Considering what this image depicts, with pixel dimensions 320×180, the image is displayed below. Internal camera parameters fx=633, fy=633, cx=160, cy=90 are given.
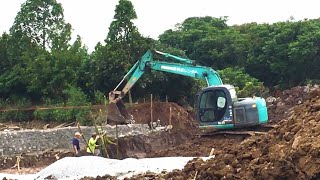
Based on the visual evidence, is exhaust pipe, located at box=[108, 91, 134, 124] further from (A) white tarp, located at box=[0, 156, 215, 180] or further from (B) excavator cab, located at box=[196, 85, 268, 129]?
(A) white tarp, located at box=[0, 156, 215, 180]

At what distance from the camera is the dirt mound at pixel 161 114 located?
27.3 m

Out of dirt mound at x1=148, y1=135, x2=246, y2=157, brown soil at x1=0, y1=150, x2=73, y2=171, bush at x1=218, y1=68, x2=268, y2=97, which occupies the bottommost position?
brown soil at x1=0, y1=150, x2=73, y2=171

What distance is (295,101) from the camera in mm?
31703

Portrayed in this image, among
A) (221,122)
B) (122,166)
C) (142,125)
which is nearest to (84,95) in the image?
(142,125)

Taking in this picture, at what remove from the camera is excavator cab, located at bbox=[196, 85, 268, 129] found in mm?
19688

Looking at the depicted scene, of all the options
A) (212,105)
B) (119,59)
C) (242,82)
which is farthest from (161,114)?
(242,82)

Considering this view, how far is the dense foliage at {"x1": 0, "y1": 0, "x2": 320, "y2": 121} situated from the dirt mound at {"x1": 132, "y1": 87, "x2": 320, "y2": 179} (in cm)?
1832

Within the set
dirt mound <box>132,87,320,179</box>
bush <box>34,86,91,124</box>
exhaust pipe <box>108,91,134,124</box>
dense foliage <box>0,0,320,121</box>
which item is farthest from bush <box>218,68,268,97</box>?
dirt mound <box>132,87,320,179</box>

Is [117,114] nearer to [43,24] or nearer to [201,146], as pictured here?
[201,146]

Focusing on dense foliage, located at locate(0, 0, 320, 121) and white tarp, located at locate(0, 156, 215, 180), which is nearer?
white tarp, located at locate(0, 156, 215, 180)

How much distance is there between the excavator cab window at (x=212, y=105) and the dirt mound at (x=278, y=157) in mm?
9047

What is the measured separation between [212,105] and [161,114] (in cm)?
777

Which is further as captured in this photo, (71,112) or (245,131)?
(71,112)

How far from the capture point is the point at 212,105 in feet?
66.1
